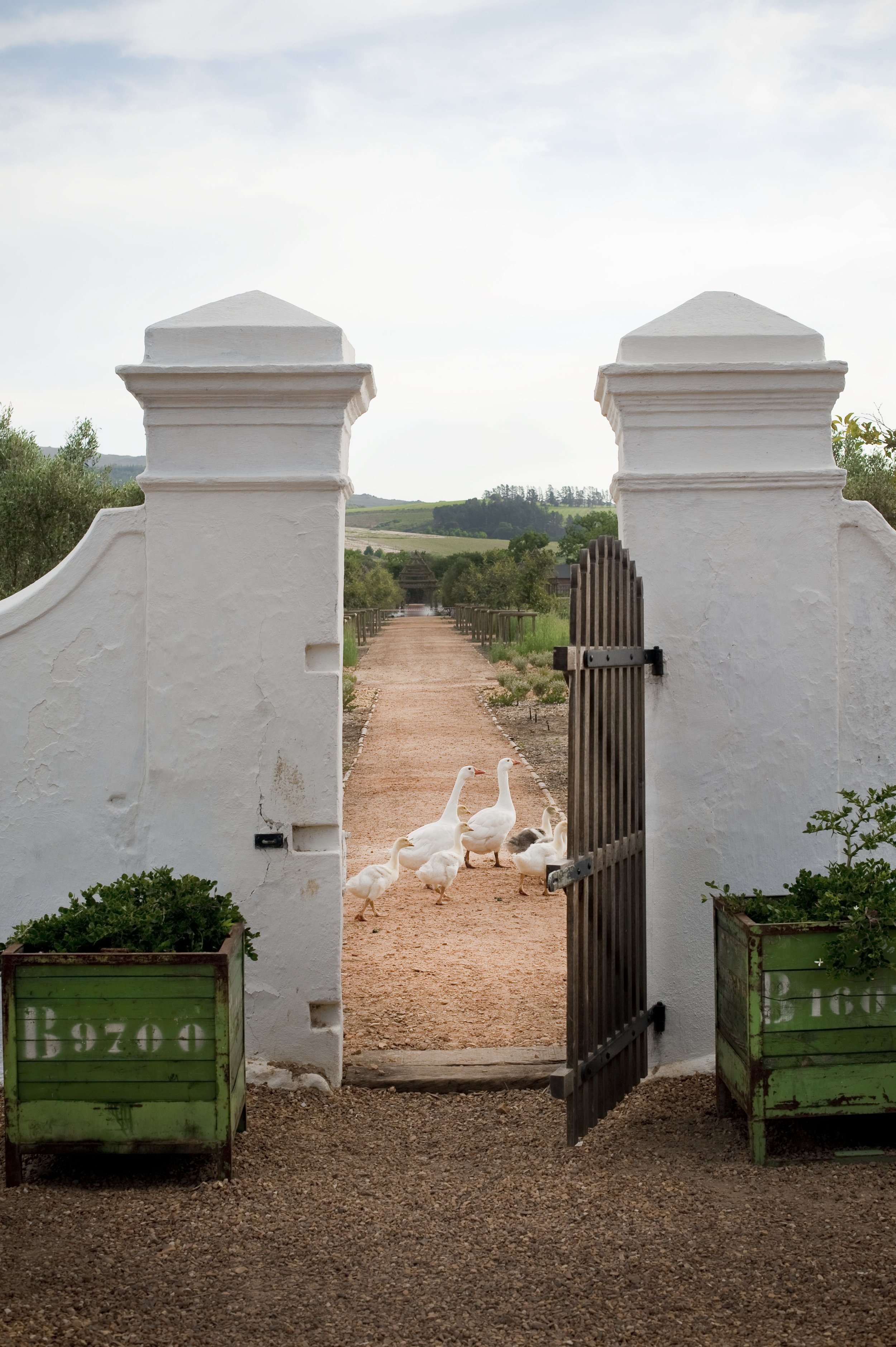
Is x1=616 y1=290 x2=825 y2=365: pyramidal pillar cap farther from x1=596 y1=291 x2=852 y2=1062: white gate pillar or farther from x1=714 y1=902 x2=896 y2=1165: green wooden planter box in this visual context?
x1=714 y1=902 x2=896 y2=1165: green wooden planter box

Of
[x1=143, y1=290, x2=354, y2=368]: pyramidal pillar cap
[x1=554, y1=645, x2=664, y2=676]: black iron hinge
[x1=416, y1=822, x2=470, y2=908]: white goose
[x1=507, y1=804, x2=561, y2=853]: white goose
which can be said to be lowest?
[x1=416, y1=822, x2=470, y2=908]: white goose

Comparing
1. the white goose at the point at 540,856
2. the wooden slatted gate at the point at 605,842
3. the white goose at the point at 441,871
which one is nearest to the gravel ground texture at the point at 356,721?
the white goose at the point at 441,871

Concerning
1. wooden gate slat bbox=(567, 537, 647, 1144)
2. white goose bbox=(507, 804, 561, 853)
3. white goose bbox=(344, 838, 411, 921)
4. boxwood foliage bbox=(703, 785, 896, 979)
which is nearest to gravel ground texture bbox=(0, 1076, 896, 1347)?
wooden gate slat bbox=(567, 537, 647, 1144)

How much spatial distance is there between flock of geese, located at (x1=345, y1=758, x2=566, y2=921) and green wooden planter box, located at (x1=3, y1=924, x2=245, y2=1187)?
13.2ft

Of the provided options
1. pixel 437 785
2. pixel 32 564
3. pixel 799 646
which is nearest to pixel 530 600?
pixel 32 564

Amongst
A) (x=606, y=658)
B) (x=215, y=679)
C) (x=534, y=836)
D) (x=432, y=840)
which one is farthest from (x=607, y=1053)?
(x=534, y=836)

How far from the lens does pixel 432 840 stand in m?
8.59

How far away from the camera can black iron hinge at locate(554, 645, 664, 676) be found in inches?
147

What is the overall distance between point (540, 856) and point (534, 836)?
0.57m

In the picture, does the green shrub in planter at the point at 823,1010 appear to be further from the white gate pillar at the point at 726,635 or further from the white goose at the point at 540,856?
the white goose at the point at 540,856

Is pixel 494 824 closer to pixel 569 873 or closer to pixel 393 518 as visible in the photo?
pixel 569 873

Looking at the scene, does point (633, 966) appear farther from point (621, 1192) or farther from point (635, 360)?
point (635, 360)

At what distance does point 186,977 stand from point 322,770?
1.08 metres

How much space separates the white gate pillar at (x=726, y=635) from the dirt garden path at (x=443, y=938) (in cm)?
121
